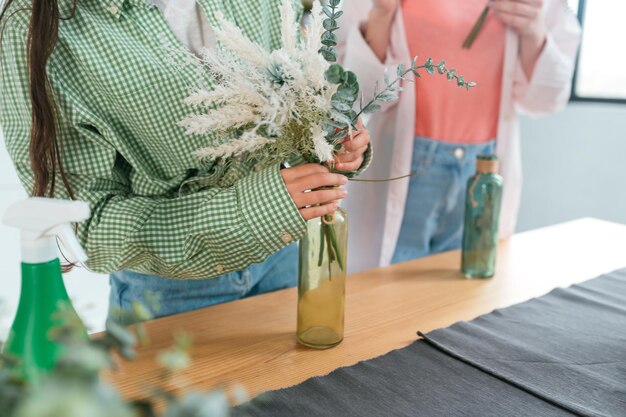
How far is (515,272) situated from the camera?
129 cm

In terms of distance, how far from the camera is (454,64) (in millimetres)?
1574

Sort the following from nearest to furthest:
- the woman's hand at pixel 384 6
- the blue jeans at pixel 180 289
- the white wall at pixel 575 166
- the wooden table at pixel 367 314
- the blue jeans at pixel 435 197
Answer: the wooden table at pixel 367 314, the blue jeans at pixel 180 289, the woman's hand at pixel 384 6, the blue jeans at pixel 435 197, the white wall at pixel 575 166

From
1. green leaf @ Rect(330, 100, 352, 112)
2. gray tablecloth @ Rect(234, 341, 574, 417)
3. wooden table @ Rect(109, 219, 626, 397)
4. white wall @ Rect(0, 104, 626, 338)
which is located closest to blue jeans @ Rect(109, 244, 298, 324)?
wooden table @ Rect(109, 219, 626, 397)

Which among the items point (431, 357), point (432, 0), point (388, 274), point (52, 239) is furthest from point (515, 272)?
point (52, 239)

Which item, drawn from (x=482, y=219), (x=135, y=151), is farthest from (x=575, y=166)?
(x=135, y=151)

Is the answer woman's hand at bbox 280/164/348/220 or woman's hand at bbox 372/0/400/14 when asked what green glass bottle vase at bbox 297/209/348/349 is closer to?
woman's hand at bbox 280/164/348/220

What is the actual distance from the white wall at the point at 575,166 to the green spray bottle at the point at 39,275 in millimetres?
2014

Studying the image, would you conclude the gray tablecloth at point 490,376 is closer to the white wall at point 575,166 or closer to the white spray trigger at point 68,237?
the white spray trigger at point 68,237

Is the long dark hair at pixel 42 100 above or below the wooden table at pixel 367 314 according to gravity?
above

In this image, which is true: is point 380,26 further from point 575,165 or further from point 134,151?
point 575,165

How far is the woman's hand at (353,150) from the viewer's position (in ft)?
3.00

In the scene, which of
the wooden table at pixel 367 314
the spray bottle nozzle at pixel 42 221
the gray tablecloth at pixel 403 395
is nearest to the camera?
the spray bottle nozzle at pixel 42 221

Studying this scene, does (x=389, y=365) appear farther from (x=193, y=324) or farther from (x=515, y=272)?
(x=515, y=272)

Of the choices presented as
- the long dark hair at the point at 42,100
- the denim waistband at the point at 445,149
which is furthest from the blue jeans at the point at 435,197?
the long dark hair at the point at 42,100
